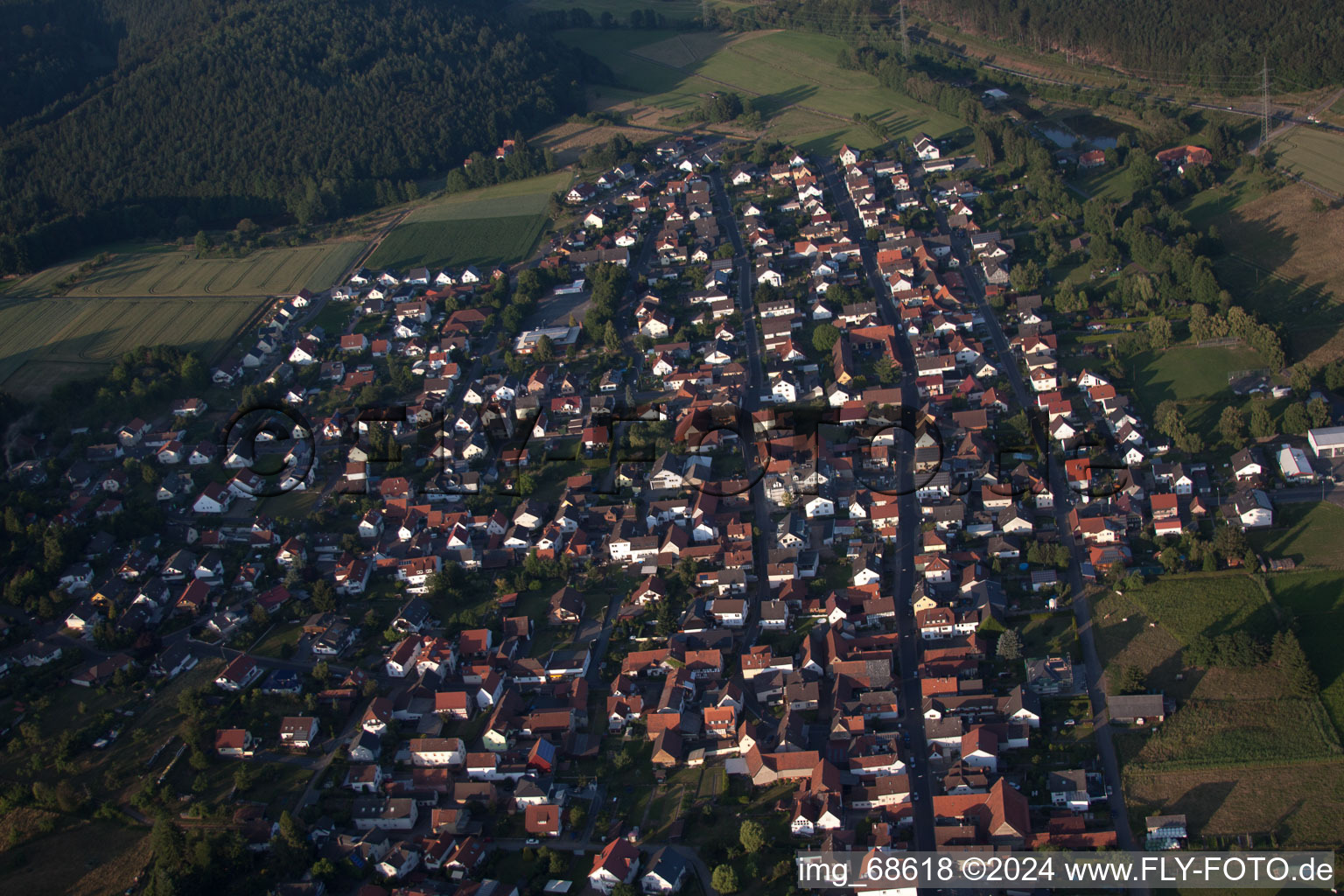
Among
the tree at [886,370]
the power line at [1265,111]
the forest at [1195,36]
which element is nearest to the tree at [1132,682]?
the tree at [886,370]

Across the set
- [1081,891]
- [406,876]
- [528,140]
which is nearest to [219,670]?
[406,876]

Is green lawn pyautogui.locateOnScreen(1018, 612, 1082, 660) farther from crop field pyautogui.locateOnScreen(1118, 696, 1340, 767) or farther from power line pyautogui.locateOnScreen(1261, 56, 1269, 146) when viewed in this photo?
power line pyautogui.locateOnScreen(1261, 56, 1269, 146)

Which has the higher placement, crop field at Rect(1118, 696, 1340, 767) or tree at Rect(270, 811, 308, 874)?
tree at Rect(270, 811, 308, 874)

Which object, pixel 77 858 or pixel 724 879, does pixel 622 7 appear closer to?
pixel 77 858

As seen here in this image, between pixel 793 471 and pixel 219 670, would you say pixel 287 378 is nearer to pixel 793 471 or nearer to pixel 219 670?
pixel 219 670

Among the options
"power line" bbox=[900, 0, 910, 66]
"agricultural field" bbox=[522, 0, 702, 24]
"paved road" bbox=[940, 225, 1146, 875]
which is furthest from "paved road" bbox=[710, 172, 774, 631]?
"agricultural field" bbox=[522, 0, 702, 24]

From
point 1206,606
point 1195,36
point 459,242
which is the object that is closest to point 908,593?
point 1206,606
